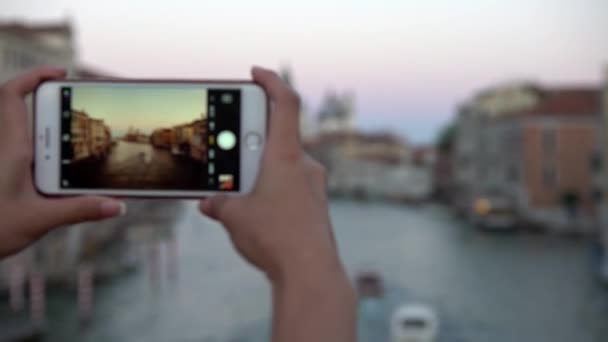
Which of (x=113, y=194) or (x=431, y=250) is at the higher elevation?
(x=113, y=194)

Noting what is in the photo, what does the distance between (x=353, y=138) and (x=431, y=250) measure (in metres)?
20.0

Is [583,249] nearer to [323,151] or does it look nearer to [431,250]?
[431,250]

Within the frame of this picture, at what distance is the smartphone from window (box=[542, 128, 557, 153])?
552 inches

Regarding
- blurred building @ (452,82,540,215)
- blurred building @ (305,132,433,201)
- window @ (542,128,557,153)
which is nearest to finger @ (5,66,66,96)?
window @ (542,128,557,153)

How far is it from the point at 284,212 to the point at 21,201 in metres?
0.14

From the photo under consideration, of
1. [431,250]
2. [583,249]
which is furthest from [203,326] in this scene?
[583,249]

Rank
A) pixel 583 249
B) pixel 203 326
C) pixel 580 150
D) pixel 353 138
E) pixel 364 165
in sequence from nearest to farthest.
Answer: pixel 203 326, pixel 583 249, pixel 580 150, pixel 364 165, pixel 353 138

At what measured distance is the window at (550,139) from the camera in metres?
13.9

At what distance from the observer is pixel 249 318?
6.54 meters

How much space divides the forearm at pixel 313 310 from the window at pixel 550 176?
14143 millimetres

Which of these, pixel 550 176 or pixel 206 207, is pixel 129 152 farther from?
pixel 550 176

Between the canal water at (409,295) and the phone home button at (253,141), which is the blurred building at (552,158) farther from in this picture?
the phone home button at (253,141)

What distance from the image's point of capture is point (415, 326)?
5.61 metres

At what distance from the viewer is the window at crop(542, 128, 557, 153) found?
13.9 m
